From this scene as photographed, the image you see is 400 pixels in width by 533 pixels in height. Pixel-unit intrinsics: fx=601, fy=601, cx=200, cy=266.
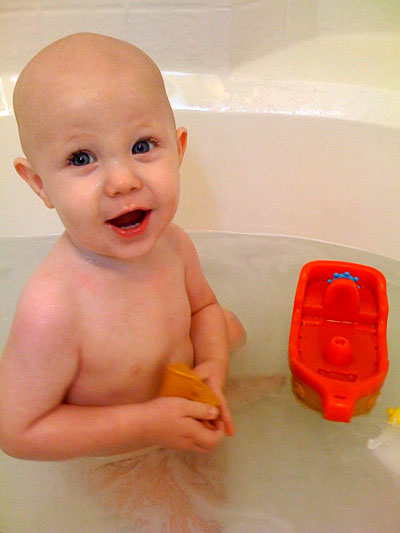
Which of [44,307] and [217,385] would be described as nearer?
[44,307]

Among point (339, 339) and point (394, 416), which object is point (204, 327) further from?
point (394, 416)

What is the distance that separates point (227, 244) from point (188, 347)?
0.47 meters

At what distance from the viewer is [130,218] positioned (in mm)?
663

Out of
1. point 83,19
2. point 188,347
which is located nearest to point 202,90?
point 83,19

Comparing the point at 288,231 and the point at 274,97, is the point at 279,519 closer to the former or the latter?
the point at 288,231

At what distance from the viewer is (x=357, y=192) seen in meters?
1.18

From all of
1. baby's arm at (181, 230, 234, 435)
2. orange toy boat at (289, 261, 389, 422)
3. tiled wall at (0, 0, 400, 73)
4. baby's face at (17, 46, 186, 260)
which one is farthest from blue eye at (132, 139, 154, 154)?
tiled wall at (0, 0, 400, 73)

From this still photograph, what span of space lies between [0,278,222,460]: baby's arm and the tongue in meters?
0.11

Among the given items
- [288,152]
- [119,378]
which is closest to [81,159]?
[119,378]

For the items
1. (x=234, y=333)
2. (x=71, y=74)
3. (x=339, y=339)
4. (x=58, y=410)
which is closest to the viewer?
(x=71, y=74)

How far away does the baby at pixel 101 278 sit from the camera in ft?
1.98

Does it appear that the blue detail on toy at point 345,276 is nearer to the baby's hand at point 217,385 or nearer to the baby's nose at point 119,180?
the baby's hand at point 217,385

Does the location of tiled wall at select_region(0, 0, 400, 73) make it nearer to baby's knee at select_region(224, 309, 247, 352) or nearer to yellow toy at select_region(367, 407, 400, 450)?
baby's knee at select_region(224, 309, 247, 352)

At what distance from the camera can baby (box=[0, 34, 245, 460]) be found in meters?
0.60
